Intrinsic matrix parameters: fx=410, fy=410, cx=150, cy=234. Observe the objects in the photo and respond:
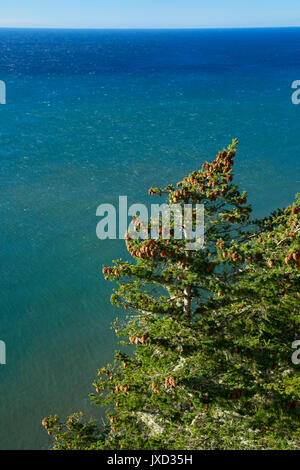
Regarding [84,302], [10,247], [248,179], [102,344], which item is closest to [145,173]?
[248,179]

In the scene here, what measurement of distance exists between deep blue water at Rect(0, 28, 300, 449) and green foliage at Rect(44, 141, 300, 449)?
9315mm

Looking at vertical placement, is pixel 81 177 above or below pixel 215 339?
above

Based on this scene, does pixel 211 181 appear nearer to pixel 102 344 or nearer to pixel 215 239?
pixel 215 239

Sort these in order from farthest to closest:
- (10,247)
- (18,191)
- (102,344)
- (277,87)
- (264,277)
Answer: (277,87) < (18,191) < (10,247) < (102,344) < (264,277)

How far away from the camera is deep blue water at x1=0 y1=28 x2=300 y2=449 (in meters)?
23.8

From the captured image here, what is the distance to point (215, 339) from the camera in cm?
1303

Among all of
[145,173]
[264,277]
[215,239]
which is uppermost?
[145,173]

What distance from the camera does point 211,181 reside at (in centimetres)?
1261

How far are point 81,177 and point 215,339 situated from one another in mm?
37383

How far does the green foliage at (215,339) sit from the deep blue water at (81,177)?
932 cm

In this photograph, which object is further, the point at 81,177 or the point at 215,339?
the point at 81,177

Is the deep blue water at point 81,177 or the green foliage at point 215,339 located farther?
the deep blue water at point 81,177

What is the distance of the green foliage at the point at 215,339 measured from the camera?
39.5 ft
